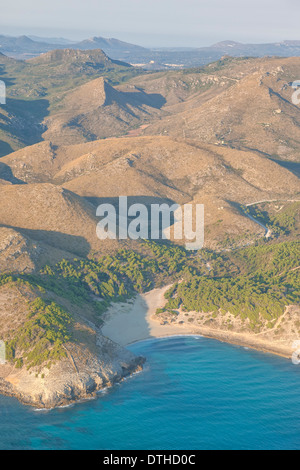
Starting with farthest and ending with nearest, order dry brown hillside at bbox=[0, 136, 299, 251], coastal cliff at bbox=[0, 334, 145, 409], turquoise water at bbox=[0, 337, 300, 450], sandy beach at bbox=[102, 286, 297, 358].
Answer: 1. dry brown hillside at bbox=[0, 136, 299, 251]
2. sandy beach at bbox=[102, 286, 297, 358]
3. coastal cliff at bbox=[0, 334, 145, 409]
4. turquoise water at bbox=[0, 337, 300, 450]

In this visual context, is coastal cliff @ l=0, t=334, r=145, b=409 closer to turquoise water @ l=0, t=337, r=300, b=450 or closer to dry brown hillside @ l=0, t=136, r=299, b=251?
turquoise water @ l=0, t=337, r=300, b=450

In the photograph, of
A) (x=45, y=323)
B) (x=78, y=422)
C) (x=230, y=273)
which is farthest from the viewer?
(x=230, y=273)

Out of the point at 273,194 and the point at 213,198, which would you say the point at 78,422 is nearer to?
the point at 213,198

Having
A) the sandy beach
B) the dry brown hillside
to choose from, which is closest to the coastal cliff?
the sandy beach

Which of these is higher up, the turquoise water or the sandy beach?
the sandy beach

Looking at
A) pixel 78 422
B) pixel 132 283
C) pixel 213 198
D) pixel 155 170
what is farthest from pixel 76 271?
pixel 155 170

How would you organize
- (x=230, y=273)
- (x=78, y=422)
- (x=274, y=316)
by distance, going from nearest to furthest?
(x=78, y=422) → (x=274, y=316) → (x=230, y=273)

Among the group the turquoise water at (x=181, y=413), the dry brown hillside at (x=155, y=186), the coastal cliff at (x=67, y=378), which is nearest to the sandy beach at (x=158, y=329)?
the turquoise water at (x=181, y=413)
